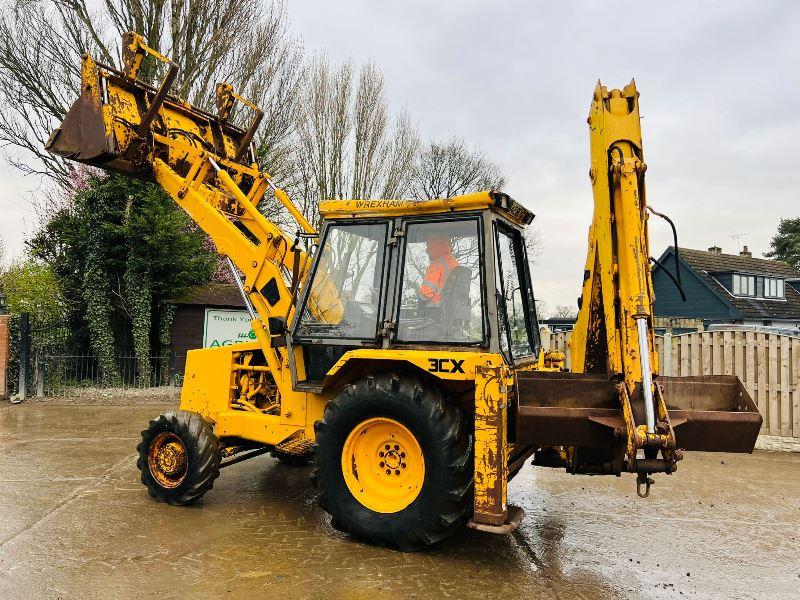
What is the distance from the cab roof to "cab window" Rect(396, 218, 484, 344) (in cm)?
12

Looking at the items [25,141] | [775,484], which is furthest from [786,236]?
[25,141]

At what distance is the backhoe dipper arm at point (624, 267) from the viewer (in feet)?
11.9

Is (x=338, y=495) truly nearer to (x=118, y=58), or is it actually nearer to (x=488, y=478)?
(x=488, y=478)

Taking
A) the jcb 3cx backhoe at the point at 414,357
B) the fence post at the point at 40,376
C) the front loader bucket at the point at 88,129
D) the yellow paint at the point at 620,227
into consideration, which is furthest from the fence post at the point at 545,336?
the fence post at the point at 40,376

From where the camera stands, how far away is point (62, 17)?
45.9ft

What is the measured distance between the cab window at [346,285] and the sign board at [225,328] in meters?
9.82

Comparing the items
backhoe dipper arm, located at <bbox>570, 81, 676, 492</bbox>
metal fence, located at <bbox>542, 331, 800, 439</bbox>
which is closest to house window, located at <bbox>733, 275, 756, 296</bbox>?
metal fence, located at <bbox>542, 331, 800, 439</bbox>

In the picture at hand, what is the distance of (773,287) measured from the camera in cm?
3198

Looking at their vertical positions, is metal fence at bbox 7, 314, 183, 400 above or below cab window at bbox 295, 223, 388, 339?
below

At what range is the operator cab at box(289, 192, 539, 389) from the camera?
178 inches

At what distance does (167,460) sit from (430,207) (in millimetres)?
3345

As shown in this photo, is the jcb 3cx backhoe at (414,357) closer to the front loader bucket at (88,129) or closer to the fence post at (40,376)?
the front loader bucket at (88,129)

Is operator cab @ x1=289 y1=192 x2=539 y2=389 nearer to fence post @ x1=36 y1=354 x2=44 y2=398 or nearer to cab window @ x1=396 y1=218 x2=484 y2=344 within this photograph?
cab window @ x1=396 y1=218 x2=484 y2=344

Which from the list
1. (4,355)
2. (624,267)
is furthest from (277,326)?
(4,355)
